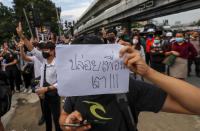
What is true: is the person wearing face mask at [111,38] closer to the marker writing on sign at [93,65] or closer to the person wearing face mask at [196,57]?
the marker writing on sign at [93,65]

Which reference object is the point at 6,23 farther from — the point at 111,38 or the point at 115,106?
the point at 115,106

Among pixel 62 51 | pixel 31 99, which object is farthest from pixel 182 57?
pixel 31 99

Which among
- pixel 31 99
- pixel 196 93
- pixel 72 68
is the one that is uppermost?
pixel 72 68

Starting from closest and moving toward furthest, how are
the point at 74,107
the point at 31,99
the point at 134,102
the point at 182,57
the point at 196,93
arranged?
the point at 196,93 → the point at 134,102 → the point at 74,107 → the point at 182,57 → the point at 31,99

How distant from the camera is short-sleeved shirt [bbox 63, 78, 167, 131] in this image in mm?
1015

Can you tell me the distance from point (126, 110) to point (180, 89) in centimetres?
36

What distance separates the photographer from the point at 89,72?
3.21 ft

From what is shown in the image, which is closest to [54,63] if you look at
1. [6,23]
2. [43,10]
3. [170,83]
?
[170,83]

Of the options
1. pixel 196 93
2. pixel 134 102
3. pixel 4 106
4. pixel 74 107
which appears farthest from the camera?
pixel 4 106

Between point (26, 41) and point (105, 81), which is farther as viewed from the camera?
point (26, 41)

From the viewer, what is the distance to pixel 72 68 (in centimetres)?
97

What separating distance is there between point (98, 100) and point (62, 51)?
0.43m

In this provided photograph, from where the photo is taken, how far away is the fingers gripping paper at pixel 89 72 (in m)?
0.95

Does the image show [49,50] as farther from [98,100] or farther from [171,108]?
[171,108]
